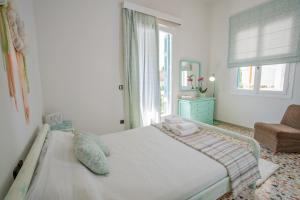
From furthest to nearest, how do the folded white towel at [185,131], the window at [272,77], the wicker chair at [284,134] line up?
the window at [272,77], the wicker chair at [284,134], the folded white towel at [185,131]

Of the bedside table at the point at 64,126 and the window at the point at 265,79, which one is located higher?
the window at the point at 265,79

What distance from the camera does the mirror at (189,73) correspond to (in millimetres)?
3828

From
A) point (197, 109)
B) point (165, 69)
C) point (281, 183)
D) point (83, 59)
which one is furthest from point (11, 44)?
point (197, 109)

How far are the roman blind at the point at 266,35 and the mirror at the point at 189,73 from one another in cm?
85

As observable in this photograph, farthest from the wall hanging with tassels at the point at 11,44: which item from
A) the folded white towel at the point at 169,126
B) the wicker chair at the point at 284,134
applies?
the wicker chair at the point at 284,134

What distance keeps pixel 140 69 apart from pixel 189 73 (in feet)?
5.31

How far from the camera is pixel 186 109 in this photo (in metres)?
3.57

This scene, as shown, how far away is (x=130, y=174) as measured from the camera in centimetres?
111

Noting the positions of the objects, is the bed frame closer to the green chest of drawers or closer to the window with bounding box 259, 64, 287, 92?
the green chest of drawers

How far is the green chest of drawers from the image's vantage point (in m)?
3.49

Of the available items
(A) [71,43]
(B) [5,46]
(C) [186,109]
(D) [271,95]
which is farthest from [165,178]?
(D) [271,95]

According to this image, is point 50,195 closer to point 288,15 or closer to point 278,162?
point 278,162

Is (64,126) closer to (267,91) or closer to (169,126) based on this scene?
Result: (169,126)

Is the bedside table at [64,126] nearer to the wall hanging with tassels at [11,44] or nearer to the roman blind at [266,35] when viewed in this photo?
the wall hanging with tassels at [11,44]
